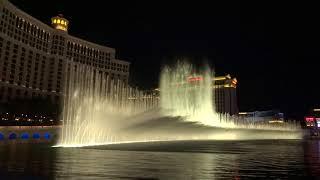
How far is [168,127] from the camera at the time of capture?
4178 centimetres

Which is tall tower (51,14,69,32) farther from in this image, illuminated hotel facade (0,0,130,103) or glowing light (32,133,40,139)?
glowing light (32,133,40,139)

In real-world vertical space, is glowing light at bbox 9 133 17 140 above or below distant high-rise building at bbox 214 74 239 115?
below

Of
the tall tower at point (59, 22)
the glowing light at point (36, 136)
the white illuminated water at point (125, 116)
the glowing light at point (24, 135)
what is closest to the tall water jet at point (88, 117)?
the white illuminated water at point (125, 116)

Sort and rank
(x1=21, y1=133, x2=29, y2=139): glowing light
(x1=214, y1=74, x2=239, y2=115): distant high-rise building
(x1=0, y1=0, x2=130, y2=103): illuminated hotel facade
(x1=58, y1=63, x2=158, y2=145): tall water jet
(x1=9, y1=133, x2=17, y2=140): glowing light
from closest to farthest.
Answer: (x1=58, y1=63, x2=158, y2=145): tall water jet
(x1=9, y1=133, x2=17, y2=140): glowing light
(x1=21, y1=133, x2=29, y2=139): glowing light
(x1=0, y1=0, x2=130, y2=103): illuminated hotel facade
(x1=214, y1=74, x2=239, y2=115): distant high-rise building

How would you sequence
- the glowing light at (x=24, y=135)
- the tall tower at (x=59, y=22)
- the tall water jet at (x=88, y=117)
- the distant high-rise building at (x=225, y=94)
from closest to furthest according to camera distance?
the tall water jet at (x=88, y=117) → the glowing light at (x=24, y=135) → the tall tower at (x=59, y=22) → the distant high-rise building at (x=225, y=94)

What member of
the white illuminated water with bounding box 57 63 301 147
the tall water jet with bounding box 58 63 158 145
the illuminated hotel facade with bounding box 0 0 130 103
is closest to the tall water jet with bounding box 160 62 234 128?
the white illuminated water with bounding box 57 63 301 147

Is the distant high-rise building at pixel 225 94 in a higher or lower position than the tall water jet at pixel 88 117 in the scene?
higher

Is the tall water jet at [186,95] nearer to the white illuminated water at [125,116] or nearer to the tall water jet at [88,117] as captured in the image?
the white illuminated water at [125,116]

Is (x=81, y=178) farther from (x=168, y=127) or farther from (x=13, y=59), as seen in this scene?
(x=13, y=59)

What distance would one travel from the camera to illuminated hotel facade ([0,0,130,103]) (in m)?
93.9

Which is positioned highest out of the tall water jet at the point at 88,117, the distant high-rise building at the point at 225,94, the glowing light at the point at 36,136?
the distant high-rise building at the point at 225,94

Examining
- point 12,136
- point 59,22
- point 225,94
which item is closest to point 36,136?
point 12,136

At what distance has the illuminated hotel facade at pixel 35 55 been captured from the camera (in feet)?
308

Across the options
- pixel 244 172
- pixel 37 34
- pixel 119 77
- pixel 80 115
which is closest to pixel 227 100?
pixel 119 77
